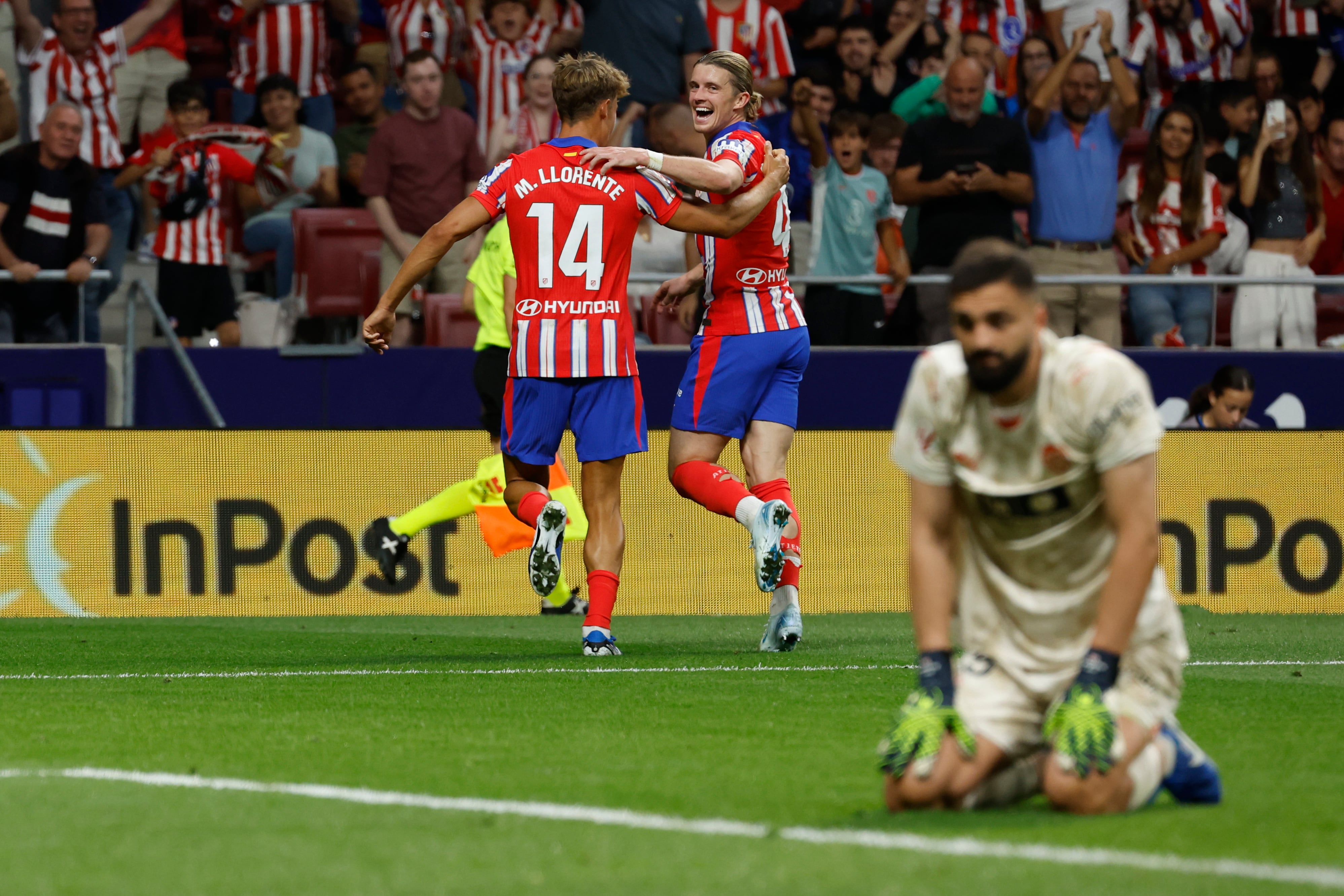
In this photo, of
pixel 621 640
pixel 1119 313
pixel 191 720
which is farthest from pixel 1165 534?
pixel 191 720

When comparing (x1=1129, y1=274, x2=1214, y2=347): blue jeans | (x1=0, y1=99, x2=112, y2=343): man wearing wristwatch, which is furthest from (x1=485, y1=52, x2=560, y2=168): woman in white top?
(x1=1129, y1=274, x2=1214, y2=347): blue jeans

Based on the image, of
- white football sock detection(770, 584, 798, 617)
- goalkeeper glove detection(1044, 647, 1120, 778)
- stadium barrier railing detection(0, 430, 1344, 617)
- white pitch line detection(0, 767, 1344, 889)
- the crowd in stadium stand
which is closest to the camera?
A: white pitch line detection(0, 767, 1344, 889)

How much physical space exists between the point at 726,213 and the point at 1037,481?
389 cm

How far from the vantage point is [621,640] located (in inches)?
398

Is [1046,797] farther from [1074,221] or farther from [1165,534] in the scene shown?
[1074,221]

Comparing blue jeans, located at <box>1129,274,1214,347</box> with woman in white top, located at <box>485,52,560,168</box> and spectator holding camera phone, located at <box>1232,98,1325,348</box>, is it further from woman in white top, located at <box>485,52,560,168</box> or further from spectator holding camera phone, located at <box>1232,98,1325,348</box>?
woman in white top, located at <box>485,52,560,168</box>

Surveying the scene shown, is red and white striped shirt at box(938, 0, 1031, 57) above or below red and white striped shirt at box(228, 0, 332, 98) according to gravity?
above

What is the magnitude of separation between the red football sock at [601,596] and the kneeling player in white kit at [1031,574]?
12.5 ft

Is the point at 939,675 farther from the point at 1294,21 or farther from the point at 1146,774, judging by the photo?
the point at 1294,21

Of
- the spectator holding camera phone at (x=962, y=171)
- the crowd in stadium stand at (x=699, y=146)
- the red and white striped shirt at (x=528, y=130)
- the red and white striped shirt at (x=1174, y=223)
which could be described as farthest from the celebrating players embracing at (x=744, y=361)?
the red and white striped shirt at (x=1174, y=223)

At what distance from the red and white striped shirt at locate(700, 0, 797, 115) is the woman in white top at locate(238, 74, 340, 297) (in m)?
3.19

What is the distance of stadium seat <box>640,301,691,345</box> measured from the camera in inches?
560

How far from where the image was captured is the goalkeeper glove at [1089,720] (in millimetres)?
4289

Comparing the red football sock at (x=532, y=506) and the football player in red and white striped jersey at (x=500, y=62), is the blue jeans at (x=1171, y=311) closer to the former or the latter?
the football player in red and white striped jersey at (x=500, y=62)
